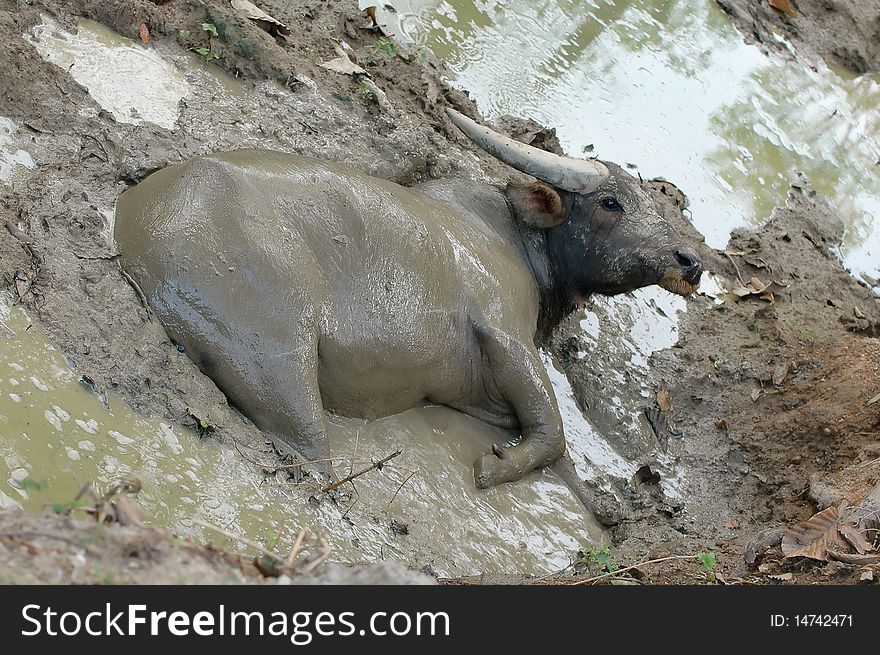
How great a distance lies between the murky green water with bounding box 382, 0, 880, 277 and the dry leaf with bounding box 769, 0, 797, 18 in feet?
3.23

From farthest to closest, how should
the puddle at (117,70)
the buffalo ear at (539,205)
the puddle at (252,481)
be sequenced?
the buffalo ear at (539,205) → the puddle at (117,70) → the puddle at (252,481)

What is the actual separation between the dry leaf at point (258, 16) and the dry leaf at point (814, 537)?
464 cm

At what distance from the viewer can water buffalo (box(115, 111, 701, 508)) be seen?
4398 millimetres

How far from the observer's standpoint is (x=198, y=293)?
4.37 meters

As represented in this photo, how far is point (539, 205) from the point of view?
6.11 meters

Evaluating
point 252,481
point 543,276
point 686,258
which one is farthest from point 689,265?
point 252,481

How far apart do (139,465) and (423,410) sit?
1.78m

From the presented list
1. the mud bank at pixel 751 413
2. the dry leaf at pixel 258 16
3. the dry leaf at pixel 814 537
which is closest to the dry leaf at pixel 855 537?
the dry leaf at pixel 814 537

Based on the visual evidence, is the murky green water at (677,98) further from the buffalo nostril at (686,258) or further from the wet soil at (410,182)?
the buffalo nostril at (686,258)

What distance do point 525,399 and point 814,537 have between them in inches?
62.1

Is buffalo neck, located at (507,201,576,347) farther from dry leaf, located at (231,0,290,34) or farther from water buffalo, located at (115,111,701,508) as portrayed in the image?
dry leaf, located at (231,0,290,34)

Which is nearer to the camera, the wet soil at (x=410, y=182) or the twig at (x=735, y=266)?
the wet soil at (x=410, y=182)

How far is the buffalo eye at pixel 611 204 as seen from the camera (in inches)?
235

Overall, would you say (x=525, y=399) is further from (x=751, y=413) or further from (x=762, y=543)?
(x=751, y=413)
